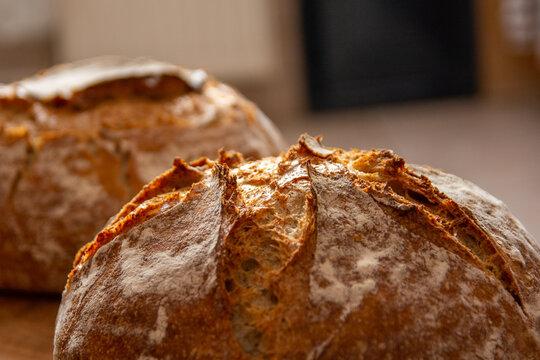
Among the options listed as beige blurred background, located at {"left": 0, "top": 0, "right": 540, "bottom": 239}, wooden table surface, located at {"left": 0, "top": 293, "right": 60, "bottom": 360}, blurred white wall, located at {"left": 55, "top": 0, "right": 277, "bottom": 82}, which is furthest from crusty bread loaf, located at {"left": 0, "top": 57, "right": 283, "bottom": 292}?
blurred white wall, located at {"left": 55, "top": 0, "right": 277, "bottom": 82}

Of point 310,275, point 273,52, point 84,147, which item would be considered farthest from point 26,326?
point 273,52

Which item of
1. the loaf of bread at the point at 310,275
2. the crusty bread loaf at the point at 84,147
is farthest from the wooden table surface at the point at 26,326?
the loaf of bread at the point at 310,275

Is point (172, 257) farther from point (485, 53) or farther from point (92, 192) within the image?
point (485, 53)

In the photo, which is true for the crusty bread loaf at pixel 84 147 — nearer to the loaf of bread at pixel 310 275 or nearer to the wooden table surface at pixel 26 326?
the wooden table surface at pixel 26 326

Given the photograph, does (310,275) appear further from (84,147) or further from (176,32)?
(176,32)

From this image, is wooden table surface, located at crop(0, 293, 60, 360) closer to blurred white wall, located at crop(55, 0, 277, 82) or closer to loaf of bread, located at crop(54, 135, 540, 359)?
loaf of bread, located at crop(54, 135, 540, 359)
